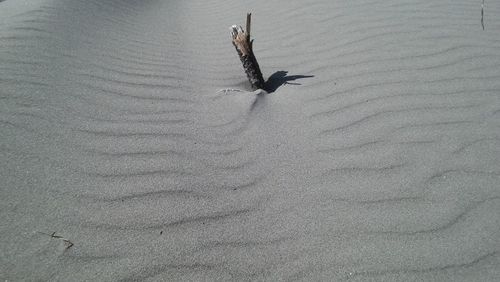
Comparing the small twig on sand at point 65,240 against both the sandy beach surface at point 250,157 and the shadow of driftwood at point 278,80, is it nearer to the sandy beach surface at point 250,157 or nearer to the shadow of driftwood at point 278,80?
the sandy beach surface at point 250,157

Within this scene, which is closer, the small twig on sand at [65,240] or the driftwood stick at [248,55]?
the small twig on sand at [65,240]

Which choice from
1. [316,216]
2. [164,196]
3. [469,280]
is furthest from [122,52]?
[469,280]

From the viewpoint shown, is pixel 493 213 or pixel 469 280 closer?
pixel 469 280

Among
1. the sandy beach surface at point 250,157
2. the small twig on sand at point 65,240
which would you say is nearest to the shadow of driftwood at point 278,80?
the sandy beach surface at point 250,157

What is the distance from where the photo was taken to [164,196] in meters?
1.74

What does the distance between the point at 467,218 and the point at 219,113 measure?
5.02 feet

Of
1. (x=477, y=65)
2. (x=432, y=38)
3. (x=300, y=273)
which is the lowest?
(x=300, y=273)

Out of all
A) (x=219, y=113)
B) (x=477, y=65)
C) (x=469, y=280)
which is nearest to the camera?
(x=469, y=280)

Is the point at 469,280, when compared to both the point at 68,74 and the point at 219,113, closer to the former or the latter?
the point at 219,113

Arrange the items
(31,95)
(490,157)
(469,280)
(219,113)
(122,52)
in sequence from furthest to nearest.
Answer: (122,52)
(219,113)
(31,95)
(490,157)
(469,280)

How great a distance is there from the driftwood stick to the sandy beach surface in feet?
0.43

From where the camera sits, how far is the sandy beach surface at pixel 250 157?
58.7 inches

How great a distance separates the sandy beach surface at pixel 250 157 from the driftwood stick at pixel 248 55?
0.43 ft

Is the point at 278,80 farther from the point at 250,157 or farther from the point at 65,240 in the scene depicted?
the point at 65,240
